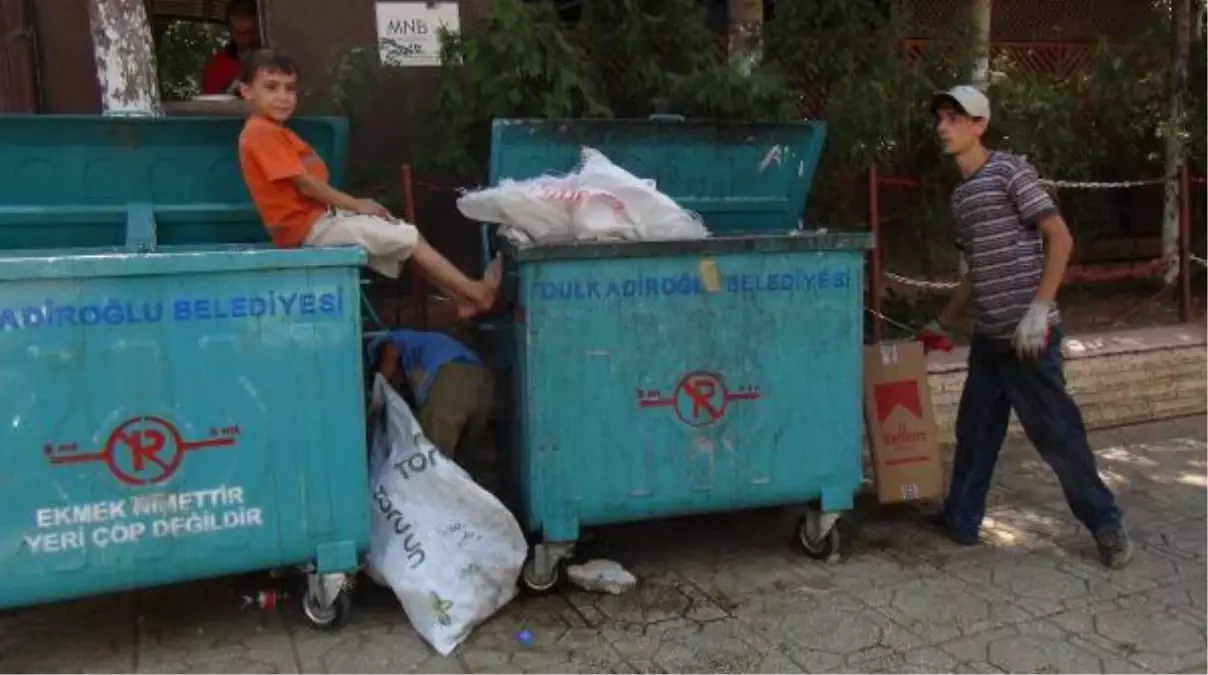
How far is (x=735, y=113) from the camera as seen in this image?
4637 mm

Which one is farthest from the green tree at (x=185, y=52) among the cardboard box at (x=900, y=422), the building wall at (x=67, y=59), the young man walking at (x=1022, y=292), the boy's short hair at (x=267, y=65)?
the young man walking at (x=1022, y=292)

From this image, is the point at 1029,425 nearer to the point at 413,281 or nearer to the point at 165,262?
the point at 413,281

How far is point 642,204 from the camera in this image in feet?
12.0

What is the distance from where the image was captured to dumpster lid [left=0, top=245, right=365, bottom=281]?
2.90m

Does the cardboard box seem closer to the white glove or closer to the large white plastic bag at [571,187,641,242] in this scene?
the white glove

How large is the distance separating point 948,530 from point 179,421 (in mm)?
2911

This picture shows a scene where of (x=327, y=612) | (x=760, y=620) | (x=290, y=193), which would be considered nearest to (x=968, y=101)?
(x=760, y=620)

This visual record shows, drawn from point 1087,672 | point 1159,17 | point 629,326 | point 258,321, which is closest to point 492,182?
point 629,326

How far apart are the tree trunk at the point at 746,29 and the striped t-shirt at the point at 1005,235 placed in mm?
1661

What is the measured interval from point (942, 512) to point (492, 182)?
224cm

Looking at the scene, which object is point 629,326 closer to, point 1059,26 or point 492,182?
point 492,182

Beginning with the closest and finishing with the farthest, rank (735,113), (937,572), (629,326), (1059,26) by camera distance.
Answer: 1. (629,326)
2. (937,572)
3. (735,113)
4. (1059,26)

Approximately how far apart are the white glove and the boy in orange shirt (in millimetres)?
2107


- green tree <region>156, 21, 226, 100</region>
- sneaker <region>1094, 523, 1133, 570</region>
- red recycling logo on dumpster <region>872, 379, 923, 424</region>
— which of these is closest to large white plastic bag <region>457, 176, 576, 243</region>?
red recycling logo on dumpster <region>872, 379, 923, 424</region>
